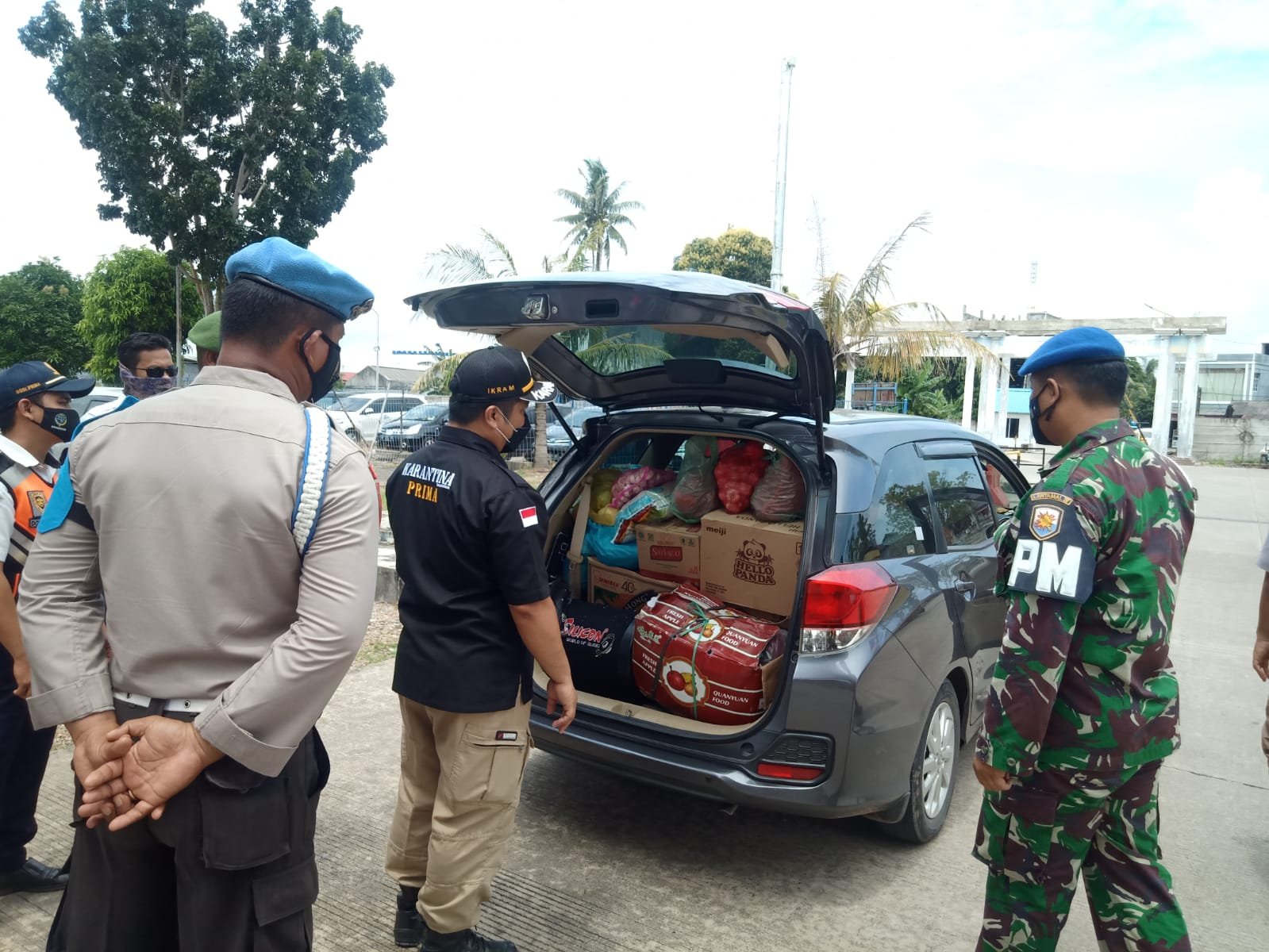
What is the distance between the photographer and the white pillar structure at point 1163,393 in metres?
29.5

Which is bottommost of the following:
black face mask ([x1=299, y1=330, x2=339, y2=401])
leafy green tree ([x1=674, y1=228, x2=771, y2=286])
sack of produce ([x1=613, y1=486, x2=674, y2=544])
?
sack of produce ([x1=613, y1=486, x2=674, y2=544])

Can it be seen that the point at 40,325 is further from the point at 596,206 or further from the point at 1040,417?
the point at 1040,417

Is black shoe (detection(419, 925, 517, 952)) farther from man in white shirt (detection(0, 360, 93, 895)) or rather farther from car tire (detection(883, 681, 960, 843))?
car tire (detection(883, 681, 960, 843))

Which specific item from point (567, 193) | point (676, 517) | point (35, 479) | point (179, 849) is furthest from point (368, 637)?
point (567, 193)

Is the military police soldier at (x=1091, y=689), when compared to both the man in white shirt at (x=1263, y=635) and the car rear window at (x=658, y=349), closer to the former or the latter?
the man in white shirt at (x=1263, y=635)

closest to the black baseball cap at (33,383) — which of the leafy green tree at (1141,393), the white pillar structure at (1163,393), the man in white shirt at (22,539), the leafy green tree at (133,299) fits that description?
the man in white shirt at (22,539)

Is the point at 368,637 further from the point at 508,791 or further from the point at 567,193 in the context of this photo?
the point at 567,193

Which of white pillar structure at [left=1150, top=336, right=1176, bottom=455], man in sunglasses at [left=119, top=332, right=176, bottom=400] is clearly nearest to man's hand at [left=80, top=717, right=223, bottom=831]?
man in sunglasses at [left=119, top=332, right=176, bottom=400]

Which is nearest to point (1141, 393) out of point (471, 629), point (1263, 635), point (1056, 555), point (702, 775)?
point (1263, 635)

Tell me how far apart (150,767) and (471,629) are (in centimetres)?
113

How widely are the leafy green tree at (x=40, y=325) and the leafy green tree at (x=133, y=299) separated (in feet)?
28.5

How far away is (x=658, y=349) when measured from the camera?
3873 mm

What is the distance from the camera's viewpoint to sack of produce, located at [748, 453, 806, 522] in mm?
3744

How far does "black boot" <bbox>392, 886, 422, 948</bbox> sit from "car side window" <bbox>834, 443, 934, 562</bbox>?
6.03ft
